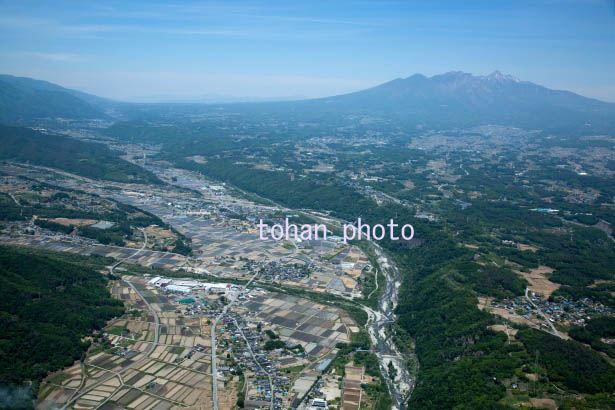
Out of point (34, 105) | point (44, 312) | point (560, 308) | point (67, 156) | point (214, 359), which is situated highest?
point (34, 105)

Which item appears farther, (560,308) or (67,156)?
(67,156)

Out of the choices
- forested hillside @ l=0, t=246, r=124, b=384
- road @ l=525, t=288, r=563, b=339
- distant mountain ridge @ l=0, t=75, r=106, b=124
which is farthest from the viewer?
distant mountain ridge @ l=0, t=75, r=106, b=124

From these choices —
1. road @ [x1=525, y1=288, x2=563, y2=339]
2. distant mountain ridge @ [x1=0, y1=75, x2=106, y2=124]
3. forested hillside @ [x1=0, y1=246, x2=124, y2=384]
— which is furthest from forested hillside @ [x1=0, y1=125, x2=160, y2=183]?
road @ [x1=525, y1=288, x2=563, y2=339]

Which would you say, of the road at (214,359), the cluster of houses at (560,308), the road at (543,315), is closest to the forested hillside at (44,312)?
the road at (214,359)

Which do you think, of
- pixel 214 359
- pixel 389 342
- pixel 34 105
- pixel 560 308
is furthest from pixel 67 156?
pixel 560 308

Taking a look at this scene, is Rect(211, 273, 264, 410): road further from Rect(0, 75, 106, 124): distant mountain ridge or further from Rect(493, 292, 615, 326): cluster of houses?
Rect(0, 75, 106, 124): distant mountain ridge

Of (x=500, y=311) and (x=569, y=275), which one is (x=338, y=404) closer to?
(x=500, y=311)

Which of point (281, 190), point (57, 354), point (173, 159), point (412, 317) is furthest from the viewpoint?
point (173, 159)

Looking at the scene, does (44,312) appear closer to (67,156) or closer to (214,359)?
(214,359)

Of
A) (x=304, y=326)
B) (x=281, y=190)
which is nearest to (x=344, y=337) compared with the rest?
(x=304, y=326)

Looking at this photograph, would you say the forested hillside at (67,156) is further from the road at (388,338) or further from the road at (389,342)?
the road at (389,342)

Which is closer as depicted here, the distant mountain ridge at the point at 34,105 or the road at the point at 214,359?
the road at the point at 214,359
